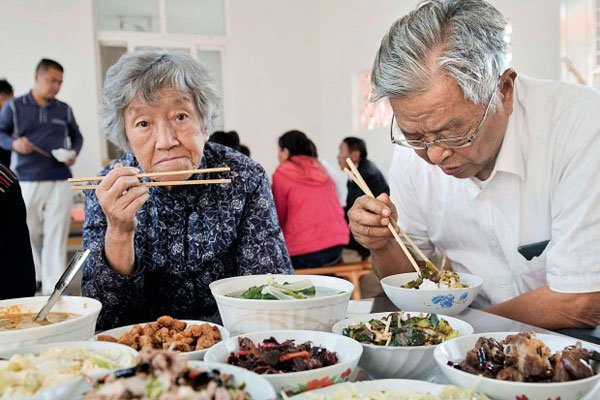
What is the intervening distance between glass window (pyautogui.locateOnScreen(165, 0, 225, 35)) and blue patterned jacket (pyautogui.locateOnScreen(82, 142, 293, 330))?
25.4 ft

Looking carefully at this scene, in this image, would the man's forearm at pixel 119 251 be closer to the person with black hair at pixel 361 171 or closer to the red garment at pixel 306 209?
the red garment at pixel 306 209

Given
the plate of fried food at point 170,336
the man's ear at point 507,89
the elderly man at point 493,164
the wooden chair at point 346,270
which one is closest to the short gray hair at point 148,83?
the elderly man at point 493,164

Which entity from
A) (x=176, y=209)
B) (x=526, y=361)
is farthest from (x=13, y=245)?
(x=526, y=361)

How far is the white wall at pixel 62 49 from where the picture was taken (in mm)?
7980

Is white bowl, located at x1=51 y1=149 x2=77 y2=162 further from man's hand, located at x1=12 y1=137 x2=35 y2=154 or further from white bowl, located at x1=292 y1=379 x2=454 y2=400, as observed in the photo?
white bowl, located at x1=292 y1=379 x2=454 y2=400

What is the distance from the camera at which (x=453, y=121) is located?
1556mm

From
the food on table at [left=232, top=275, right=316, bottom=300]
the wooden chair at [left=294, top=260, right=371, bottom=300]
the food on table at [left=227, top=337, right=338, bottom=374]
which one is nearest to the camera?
the food on table at [left=227, top=337, right=338, bottom=374]

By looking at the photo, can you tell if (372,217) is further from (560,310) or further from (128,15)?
(128,15)

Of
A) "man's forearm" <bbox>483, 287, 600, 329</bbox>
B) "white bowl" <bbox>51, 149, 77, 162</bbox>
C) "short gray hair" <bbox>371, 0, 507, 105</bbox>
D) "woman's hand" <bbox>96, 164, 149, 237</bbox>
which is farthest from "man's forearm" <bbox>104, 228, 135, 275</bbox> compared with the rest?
"white bowl" <bbox>51, 149, 77, 162</bbox>

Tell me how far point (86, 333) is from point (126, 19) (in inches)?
337

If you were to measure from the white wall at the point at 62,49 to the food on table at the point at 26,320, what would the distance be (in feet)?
24.5

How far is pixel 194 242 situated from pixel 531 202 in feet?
3.58

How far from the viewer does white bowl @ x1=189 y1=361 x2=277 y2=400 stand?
32.1 inches

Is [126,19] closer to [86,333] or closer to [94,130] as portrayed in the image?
[94,130]
